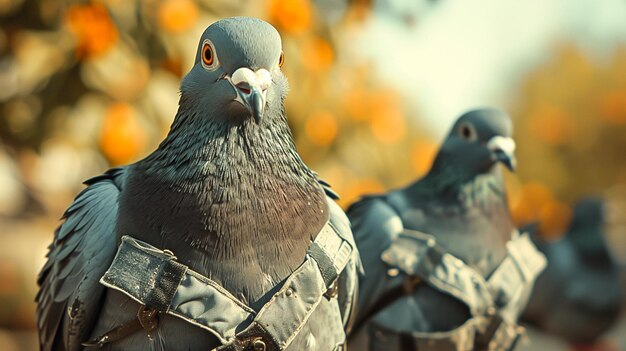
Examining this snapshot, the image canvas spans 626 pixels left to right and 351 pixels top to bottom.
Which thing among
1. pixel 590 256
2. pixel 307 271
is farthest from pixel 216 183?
pixel 590 256

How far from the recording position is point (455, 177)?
4.06 metres

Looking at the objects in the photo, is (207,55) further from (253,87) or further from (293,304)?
(293,304)

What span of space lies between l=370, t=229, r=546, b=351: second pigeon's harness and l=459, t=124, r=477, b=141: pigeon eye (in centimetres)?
57

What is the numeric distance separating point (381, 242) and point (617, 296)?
12.9 feet

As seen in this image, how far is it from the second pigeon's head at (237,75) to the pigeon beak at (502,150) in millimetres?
1688

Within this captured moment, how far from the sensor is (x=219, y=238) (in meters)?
2.39

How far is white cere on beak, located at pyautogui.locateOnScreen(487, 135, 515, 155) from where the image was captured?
396cm

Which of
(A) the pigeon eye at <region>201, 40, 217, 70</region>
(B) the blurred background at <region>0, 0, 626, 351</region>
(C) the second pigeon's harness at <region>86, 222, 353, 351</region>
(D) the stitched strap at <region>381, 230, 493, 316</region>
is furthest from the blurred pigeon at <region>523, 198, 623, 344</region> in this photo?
(A) the pigeon eye at <region>201, 40, 217, 70</region>

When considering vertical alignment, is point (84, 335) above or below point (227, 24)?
below

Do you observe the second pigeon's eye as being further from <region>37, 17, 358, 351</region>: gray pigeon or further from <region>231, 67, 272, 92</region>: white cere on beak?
<region>231, 67, 272, 92</region>: white cere on beak

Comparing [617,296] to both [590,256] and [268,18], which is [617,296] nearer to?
[590,256]

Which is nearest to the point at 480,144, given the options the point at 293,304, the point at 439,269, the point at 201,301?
the point at 439,269

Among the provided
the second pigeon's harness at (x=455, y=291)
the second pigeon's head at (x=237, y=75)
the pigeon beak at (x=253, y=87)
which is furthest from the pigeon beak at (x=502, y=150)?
the pigeon beak at (x=253, y=87)

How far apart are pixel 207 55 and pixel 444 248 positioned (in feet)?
5.83
